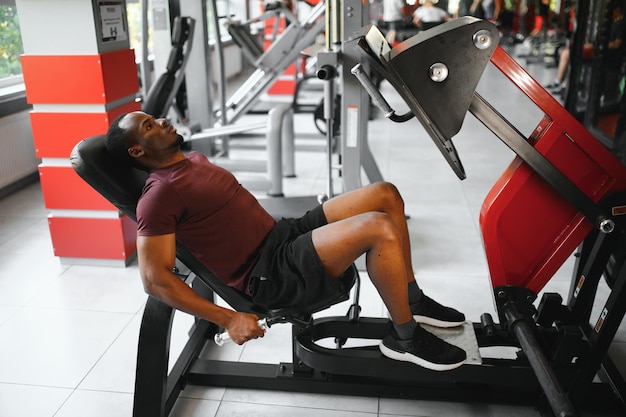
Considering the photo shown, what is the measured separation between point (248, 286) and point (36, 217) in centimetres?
246

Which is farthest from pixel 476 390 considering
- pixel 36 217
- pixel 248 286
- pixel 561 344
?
pixel 36 217

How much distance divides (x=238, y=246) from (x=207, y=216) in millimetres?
139

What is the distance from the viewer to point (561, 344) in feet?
5.83

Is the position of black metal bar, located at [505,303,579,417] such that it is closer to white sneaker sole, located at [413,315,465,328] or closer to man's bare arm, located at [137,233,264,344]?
white sneaker sole, located at [413,315,465,328]

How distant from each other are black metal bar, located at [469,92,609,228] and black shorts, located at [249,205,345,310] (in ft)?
2.01

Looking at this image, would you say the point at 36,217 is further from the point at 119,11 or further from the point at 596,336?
the point at 596,336

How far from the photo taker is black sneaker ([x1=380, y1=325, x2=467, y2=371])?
1.75 metres

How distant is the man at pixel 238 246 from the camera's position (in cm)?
157

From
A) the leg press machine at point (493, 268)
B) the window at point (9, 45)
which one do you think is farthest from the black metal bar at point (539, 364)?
the window at point (9, 45)

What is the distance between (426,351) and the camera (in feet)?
5.75

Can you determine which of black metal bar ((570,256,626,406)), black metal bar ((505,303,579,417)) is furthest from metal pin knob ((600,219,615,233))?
black metal bar ((505,303,579,417))

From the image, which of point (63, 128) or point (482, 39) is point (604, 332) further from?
point (63, 128)

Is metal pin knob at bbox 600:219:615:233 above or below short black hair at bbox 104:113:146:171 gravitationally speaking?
below

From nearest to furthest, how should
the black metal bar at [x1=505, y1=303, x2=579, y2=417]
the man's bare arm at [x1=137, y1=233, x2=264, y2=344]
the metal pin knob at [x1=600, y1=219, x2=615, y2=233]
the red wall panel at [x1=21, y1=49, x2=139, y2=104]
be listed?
the black metal bar at [x1=505, y1=303, x2=579, y2=417] < the man's bare arm at [x1=137, y1=233, x2=264, y2=344] < the metal pin knob at [x1=600, y1=219, x2=615, y2=233] < the red wall panel at [x1=21, y1=49, x2=139, y2=104]
